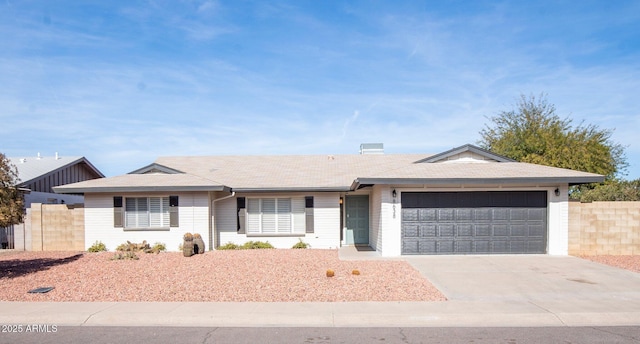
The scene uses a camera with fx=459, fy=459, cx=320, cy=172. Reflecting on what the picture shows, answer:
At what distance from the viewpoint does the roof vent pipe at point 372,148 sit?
26.2 meters

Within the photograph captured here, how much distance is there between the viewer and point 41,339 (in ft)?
23.0

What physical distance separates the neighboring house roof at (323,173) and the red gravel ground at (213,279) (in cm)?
270

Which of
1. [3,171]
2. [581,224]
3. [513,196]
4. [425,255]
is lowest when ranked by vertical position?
[425,255]

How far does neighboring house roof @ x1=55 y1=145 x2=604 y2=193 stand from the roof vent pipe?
1893 millimetres

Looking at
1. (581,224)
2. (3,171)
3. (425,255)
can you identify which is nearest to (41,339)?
(3,171)

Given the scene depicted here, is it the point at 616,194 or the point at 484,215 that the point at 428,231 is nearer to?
the point at 484,215

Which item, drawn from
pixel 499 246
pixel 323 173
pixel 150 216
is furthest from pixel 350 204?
pixel 150 216

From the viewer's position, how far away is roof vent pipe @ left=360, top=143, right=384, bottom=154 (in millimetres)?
26172

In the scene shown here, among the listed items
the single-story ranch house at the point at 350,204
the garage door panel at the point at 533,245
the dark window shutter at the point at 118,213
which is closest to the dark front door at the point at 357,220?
the single-story ranch house at the point at 350,204

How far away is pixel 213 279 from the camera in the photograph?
1159 centimetres

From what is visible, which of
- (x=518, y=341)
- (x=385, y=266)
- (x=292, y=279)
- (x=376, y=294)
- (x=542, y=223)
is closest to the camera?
(x=518, y=341)

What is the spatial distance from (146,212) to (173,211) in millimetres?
1157

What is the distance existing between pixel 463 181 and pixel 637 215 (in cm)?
644

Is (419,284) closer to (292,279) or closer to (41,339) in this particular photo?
(292,279)
